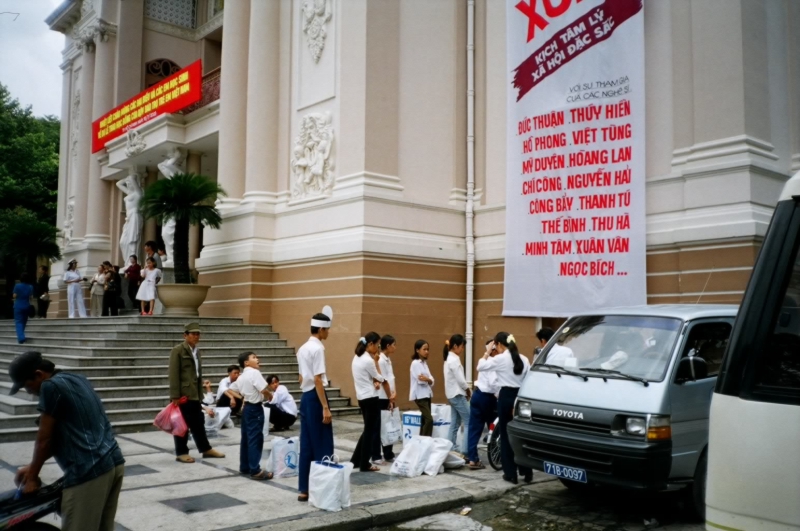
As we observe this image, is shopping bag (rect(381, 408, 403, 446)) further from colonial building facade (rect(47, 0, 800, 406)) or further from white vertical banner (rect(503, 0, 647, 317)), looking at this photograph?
white vertical banner (rect(503, 0, 647, 317))

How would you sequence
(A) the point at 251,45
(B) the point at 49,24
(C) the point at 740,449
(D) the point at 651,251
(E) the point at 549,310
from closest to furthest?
(C) the point at 740,449
(D) the point at 651,251
(E) the point at 549,310
(A) the point at 251,45
(B) the point at 49,24

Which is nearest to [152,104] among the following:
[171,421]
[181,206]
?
[181,206]

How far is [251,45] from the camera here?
17.5 meters

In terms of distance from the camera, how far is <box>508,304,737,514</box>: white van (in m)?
6.39

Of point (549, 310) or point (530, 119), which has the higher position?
point (530, 119)

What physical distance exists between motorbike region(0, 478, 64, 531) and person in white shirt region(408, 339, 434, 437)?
17.8ft

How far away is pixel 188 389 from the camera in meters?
9.09

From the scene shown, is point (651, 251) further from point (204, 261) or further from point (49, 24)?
point (49, 24)

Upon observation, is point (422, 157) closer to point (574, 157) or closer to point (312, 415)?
point (574, 157)

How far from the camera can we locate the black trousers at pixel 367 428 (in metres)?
8.62

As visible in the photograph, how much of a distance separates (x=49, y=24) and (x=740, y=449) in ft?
114

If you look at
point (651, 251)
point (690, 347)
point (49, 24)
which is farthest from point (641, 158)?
point (49, 24)

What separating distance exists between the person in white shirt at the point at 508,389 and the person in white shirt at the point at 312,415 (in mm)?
2096

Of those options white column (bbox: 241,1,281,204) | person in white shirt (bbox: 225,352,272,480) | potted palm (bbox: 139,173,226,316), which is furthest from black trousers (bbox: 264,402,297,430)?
white column (bbox: 241,1,281,204)
